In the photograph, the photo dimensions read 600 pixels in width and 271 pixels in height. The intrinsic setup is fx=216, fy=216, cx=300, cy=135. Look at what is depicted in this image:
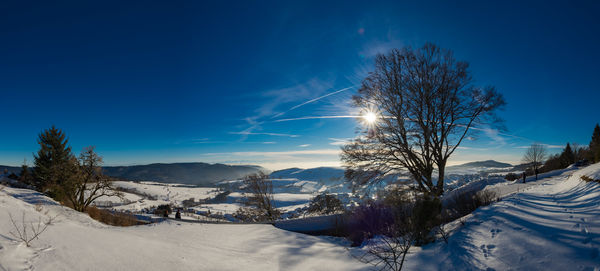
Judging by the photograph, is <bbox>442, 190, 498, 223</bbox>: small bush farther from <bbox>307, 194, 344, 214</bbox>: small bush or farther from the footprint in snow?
<bbox>307, 194, 344, 214</bbox>: small bush

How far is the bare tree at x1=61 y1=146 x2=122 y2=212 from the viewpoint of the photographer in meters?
12.7

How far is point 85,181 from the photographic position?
42.4 feet

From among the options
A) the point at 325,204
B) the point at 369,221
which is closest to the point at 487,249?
the point at 369,221

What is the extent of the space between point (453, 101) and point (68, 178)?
20.5 meters

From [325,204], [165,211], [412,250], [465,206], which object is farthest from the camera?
[325,204]

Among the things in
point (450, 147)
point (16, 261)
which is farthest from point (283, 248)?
point (450, 147)

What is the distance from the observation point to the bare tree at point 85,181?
12.7 metres

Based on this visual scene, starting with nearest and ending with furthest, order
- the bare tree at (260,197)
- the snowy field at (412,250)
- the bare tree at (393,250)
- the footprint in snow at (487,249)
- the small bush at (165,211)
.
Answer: the snowy field at (412,250)
the bare tree at (393,250)
the footprint in snow at (487,249)
the small bush at (165,211)
the bare tree at (260,197)

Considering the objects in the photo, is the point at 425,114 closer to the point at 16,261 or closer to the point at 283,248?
the point at 283,248

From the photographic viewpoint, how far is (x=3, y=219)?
3783mm

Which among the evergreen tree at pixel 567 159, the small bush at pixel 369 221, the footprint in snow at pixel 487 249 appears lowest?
the small bush at pixel 369 221

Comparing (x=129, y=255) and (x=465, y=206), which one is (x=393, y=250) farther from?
(x=465, y=206)

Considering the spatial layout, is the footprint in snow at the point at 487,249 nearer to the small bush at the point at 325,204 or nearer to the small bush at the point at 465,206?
the small bush at the point at 465,206

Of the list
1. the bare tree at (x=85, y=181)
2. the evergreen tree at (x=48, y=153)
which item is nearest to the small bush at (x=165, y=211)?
the bare tree at (x=85, y=181)
